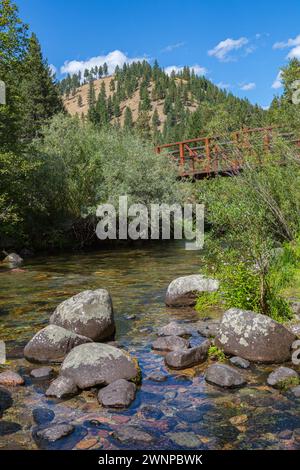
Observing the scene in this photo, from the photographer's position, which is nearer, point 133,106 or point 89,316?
point 89,316

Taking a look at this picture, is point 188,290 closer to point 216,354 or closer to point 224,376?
point 216,354

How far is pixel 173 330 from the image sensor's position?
8.12m

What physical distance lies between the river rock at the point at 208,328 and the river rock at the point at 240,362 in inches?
32.4

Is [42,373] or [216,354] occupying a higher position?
[216,354]

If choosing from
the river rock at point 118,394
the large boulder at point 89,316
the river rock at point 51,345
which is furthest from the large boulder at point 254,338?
the river rock at point 51,345

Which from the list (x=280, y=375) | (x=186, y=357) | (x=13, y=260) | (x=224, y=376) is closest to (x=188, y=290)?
(x=186, y=357)

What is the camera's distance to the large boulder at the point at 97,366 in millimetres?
6008

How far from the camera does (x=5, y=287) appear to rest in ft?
43.5

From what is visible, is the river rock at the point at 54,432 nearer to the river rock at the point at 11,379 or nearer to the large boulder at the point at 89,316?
the river rock at the point at 11,379

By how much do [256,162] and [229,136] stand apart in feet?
3.92

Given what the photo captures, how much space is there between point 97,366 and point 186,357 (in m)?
1.42

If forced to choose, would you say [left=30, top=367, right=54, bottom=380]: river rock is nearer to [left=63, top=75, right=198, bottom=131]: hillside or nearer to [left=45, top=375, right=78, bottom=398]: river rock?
[left=45, top=375, right=78, bottom=398]: river rock
